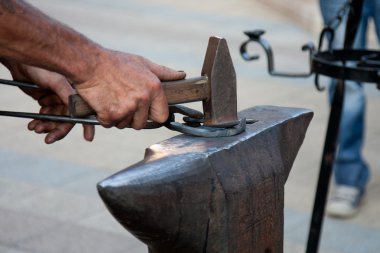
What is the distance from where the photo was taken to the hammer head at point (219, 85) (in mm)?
1966

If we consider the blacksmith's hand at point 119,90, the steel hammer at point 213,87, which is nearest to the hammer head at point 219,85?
the steel hammer at point 213,87

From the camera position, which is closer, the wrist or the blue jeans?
the wrist

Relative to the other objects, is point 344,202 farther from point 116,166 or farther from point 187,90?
point 187,90

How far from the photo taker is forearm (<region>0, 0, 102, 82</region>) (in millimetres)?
1772

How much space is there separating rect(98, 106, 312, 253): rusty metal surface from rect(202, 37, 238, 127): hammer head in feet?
0.17

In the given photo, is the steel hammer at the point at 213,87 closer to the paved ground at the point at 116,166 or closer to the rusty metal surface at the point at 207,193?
the rusty metal surface at the point at 207,193

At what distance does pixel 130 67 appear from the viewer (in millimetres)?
1895

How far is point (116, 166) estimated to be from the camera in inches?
204

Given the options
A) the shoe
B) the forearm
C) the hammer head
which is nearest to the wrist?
the forearm

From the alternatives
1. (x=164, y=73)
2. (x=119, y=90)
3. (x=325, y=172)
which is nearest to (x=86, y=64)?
(x=119, y=90)

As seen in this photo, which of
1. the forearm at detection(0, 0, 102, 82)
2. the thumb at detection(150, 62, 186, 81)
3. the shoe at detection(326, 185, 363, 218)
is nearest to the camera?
the forearm at detection(0, 0, 102, 82)

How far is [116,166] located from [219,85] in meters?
3.24

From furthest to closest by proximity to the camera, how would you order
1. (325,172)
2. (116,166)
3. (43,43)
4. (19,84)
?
(116,166) < (325,172) < (19,84) < (43,43)

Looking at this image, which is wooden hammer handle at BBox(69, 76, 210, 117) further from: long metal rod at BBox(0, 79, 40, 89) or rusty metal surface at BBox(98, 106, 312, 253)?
long metal rod at BBox(0, 79, 40, 89)
